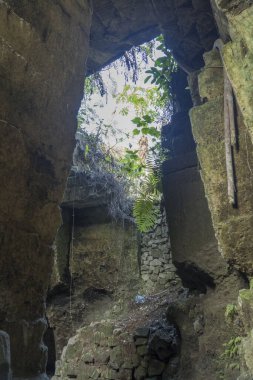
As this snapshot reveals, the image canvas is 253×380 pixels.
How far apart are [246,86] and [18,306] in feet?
7.51

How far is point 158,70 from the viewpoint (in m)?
6.41

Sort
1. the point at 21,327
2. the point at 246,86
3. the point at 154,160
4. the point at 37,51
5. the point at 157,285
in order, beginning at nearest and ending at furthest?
the point at 21,327
the point at 37,51
the point at 246,86
the point at 154,160
the point at 157,285

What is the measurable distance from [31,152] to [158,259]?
5.99 metres

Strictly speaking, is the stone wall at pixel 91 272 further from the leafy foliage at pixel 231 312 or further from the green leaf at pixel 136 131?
the leafy foliage at pixel 231 312

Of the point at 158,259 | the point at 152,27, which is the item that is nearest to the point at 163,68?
the point at 152,27

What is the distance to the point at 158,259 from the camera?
786 centimetres

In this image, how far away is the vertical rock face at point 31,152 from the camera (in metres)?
2.04

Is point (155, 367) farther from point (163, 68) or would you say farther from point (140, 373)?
point (163, 68)

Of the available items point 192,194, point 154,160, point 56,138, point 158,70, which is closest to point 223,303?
point 192,194

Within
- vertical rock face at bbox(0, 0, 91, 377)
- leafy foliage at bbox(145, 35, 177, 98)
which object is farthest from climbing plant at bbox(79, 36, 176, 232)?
vertical rock face at bbox(0, 0, 91, 377)

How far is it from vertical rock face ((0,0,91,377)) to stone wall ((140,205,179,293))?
17.9 ft

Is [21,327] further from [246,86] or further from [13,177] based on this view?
[246,86]

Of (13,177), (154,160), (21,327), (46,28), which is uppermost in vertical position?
(154,160)

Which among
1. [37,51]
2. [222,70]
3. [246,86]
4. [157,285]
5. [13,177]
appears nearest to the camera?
[13,177]
